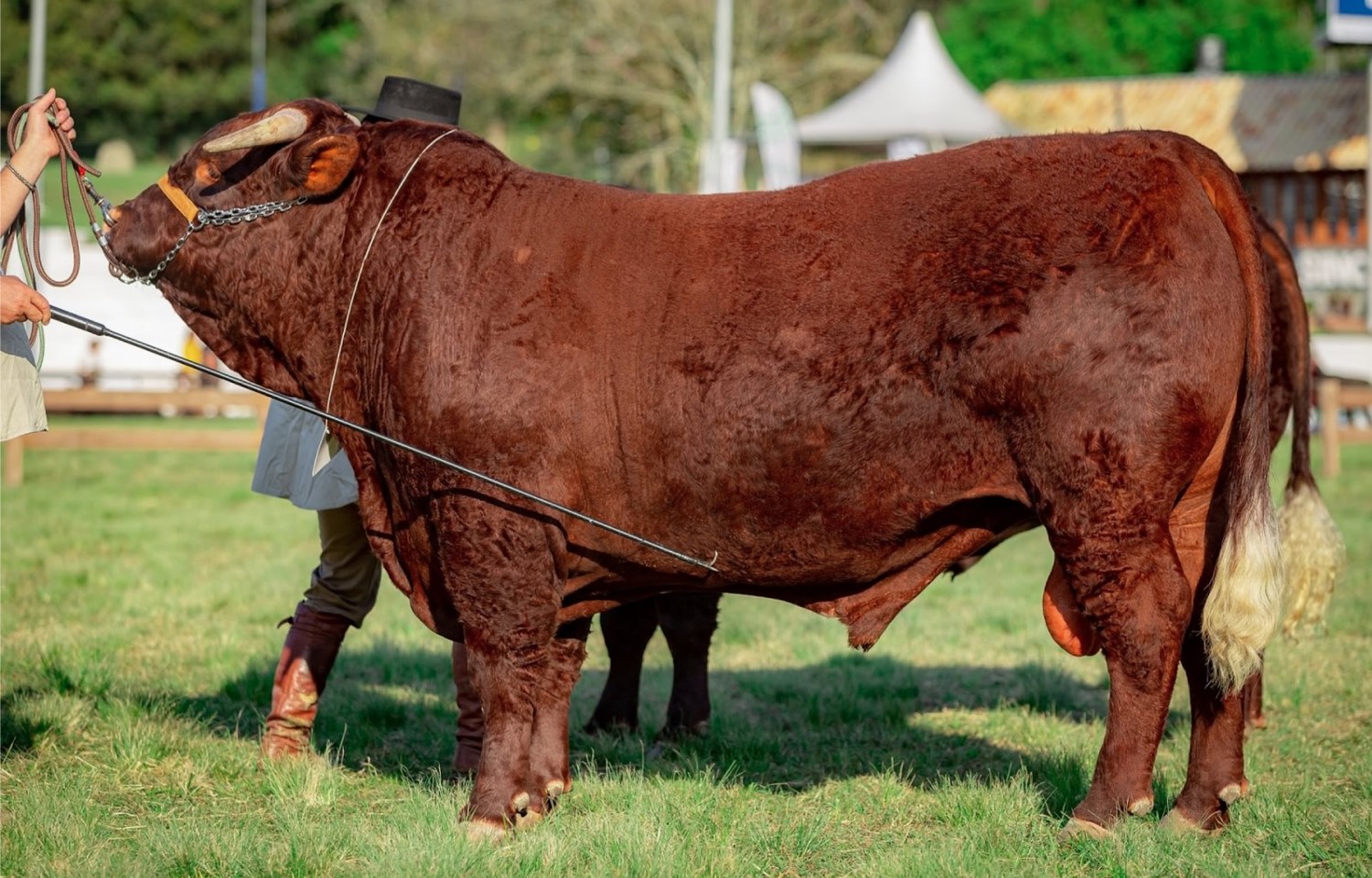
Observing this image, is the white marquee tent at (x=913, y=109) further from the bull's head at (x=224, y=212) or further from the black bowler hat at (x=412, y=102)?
the bull's head at (x=224, y=212)

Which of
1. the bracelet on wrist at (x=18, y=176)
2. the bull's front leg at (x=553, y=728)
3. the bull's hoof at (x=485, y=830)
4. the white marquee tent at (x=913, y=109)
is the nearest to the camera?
the bull's hoof at (x=485, y=830)

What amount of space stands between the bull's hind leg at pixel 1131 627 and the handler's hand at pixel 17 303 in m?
2.74

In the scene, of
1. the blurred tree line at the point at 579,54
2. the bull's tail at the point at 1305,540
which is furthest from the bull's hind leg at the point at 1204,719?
the blurred tree line at the point at 579,54

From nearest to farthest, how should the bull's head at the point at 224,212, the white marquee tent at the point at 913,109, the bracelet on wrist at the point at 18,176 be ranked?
the bracelet on wrist at the point at 18,176, the bull's head at the point at 224,212, the white marquee tent at the point at 913,109

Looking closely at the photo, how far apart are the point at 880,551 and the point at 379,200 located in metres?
1.75

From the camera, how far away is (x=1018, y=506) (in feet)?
12.5

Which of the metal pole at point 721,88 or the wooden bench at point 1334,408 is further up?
the metal pole at point 721,88

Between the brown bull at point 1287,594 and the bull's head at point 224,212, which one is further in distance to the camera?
the brown bull at point 1287,594

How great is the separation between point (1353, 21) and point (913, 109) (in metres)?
10.3

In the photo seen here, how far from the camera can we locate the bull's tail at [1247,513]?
3637 mm

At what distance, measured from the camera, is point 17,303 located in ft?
12.3

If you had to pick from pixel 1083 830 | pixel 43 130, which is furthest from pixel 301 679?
pixel 1083 830

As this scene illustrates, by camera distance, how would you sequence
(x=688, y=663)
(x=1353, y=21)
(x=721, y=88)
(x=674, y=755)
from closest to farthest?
(x=674, y=755) → (x=688, y=663) → (x=1353, y=21) → (x=721, y=88)

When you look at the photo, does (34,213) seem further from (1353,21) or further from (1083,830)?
(1353,21)
